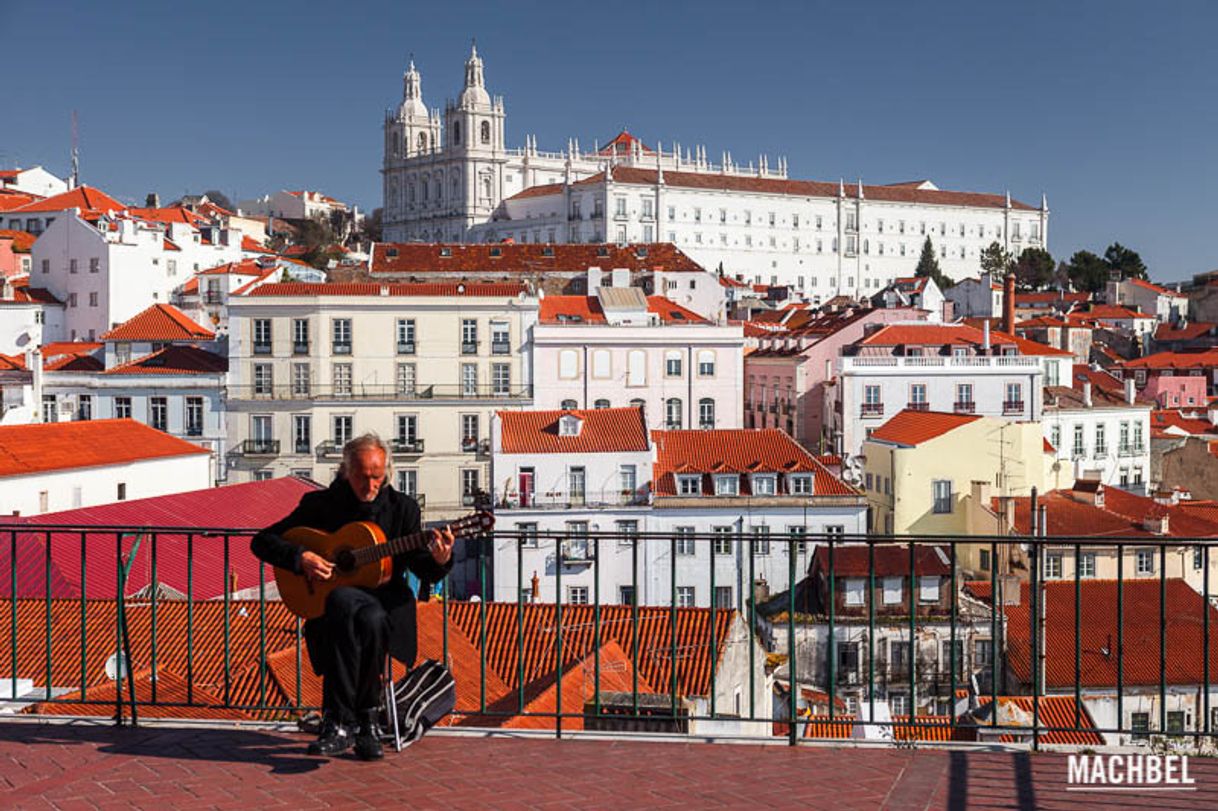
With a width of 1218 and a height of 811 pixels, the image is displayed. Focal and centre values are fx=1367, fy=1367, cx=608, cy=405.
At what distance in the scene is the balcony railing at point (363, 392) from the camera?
140 ft

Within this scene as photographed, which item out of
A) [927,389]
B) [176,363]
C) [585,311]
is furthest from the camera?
[585,311]

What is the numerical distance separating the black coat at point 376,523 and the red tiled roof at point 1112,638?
17.3 meters

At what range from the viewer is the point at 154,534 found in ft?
22.4

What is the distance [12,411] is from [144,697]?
36676 millimetres

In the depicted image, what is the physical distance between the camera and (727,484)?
33.8 meters

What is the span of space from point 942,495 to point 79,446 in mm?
22330

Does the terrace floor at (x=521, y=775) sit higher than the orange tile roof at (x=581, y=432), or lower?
lower

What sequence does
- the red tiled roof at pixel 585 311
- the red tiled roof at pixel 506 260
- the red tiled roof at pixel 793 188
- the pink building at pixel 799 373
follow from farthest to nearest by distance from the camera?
the red tiled roof at pixel 793 188 < the red tiled roof at pixel 506 260 < the pink building at pixel 799 373 < the red tiled roof at pixel 585 311

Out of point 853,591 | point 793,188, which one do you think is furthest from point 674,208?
point 853,591

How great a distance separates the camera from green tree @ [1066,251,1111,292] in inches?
5017

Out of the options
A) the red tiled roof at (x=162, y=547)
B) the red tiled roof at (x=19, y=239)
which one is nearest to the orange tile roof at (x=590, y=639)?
the red tiled roof at (x=162, y=547)

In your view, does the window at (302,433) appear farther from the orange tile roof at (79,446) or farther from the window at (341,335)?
the orange tile roof at (79,446)

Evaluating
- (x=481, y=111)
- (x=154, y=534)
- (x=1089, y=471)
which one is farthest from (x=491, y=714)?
(x=481, y=111)

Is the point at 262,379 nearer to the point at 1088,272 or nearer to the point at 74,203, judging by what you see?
the point at 74,203
